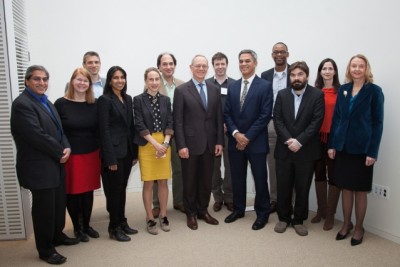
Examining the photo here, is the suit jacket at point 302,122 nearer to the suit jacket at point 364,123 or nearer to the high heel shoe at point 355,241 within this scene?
the suit jacket at point 364,123

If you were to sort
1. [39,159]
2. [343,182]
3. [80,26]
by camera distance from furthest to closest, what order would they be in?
[80,26], [343,182], [39,159]

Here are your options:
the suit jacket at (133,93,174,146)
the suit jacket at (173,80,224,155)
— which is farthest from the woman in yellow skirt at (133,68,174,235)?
the suit jacket at (173,80,224,155)

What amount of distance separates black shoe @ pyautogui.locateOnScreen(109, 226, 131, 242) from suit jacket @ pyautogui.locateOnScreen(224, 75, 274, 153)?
4.88 feet

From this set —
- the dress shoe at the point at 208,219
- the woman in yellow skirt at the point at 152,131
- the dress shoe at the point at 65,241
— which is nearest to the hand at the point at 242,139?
the woman in yellow skirt at the point at 152,131

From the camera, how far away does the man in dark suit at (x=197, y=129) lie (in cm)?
331

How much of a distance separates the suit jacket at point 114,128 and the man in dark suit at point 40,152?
32 cm

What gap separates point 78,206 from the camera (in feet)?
10.4

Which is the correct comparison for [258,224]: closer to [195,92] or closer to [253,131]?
[253,131]

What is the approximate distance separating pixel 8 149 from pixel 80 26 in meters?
2.27

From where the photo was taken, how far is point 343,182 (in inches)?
120

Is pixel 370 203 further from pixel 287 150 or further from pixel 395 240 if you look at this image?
pixel 287 150

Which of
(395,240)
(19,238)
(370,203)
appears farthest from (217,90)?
(19,238)

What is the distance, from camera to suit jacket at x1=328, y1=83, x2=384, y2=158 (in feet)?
9.48

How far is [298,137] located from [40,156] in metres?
2.28
